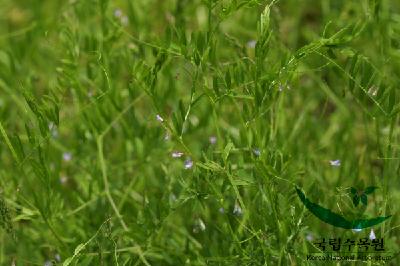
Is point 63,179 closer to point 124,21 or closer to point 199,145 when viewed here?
point 199,145

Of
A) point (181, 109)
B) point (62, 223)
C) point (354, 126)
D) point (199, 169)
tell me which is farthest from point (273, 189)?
point (354, 126)

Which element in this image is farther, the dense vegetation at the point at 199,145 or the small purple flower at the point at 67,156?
the small purple flower at the point at 67,156

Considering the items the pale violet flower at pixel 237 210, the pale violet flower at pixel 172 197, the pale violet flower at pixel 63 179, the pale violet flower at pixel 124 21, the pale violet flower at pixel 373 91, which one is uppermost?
the pale violet flower at pixel 373 91

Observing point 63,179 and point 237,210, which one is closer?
point 237,210

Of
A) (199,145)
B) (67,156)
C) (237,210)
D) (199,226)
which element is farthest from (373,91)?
(67,156)

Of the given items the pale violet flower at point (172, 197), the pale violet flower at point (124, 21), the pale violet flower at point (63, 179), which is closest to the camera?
the pale violet flower at point (172, 197)

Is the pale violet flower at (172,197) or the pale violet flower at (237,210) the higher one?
the pale violet flower at (237,210)

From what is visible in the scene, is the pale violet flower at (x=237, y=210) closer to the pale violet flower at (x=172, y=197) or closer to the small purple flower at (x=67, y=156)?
the pale violet flower at (x=172, y=197)

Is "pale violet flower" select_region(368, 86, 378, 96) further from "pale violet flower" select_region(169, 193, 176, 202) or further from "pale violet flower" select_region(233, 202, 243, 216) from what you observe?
"pale violet flower" select_region(169, 193, 176, 202)

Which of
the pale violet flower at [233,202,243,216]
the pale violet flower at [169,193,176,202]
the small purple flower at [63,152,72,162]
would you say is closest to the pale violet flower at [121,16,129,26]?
the small purple flower at [63,152,72,162]

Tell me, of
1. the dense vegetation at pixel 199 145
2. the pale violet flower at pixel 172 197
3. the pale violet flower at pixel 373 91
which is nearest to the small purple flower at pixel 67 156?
the dense vegetation at pixel 199 145

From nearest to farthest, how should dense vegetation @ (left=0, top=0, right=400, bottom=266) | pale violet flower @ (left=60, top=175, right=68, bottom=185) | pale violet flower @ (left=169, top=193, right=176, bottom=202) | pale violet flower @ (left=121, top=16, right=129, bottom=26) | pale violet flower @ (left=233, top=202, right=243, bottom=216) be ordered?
dense vegetation @ (left=0, top=0, right=400, bottom=266), pale violet flower @ (left=233, top=202, right=243, bottom=216), pale violet flower @ (left=169, top=193, right=176, bottom=202), pale violet flower @ (left=60, top=175, right=68, bottom=185), pale violet flower @ (left=121, top=16, right=129, bottom=26)
